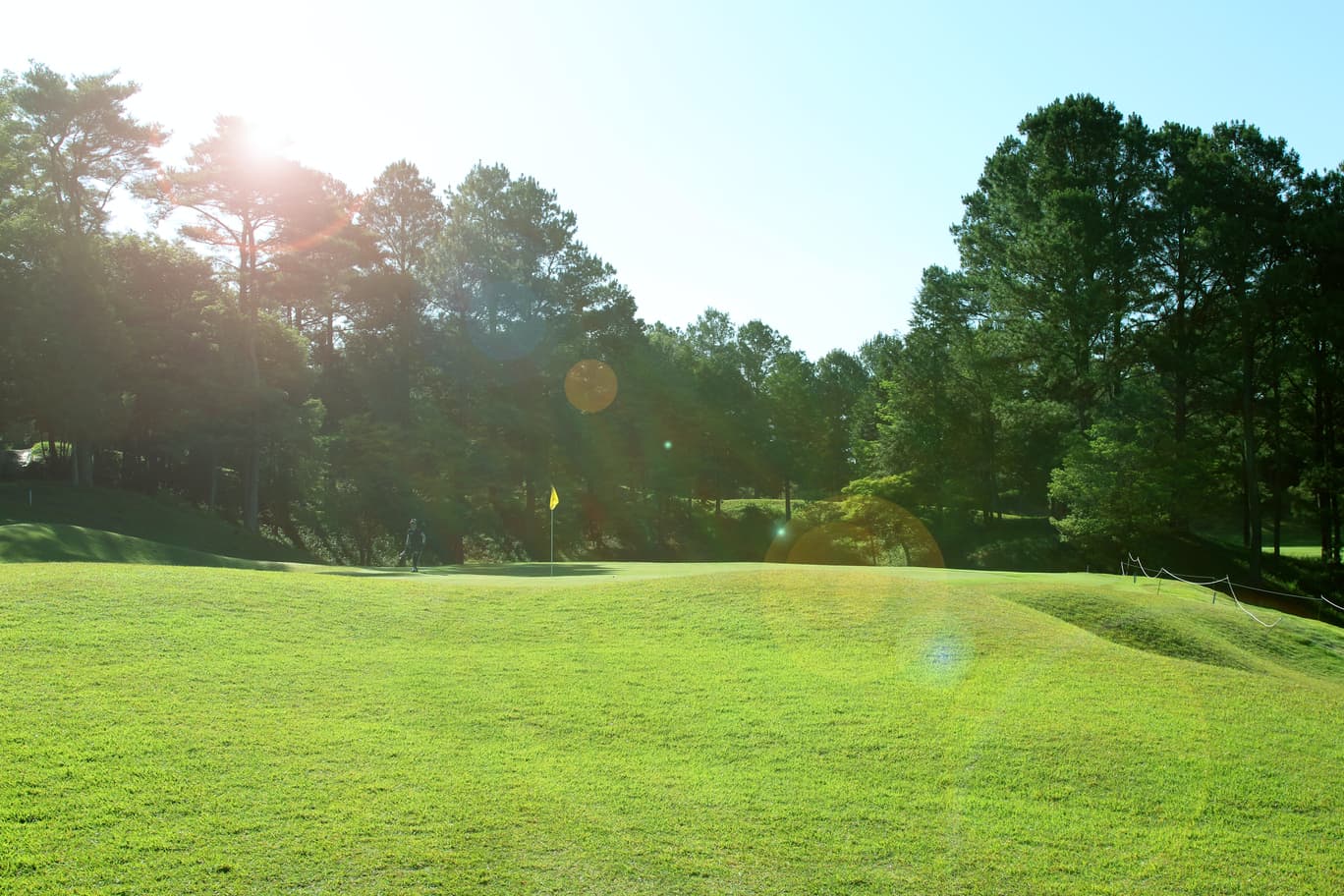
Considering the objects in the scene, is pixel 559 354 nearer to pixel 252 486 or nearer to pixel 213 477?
pixel 252 486

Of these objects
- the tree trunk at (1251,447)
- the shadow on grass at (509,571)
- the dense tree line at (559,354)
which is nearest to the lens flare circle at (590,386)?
the dense tree line at (559,354)

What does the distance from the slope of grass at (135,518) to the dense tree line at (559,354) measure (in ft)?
8.83

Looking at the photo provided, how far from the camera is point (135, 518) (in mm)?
34406

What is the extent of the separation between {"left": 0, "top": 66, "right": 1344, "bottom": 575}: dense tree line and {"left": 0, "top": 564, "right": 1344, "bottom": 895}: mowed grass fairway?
2662 cm

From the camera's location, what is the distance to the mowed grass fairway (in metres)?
6.19

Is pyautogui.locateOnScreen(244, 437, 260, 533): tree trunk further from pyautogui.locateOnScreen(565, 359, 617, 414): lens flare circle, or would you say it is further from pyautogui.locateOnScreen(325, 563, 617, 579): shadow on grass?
pyautogui.locateOnScreen(325, 563, 617, 579): shadow on grass

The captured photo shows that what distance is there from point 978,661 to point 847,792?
5213 mm

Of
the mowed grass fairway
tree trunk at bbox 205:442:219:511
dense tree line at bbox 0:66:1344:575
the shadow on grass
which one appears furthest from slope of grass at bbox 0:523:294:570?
tree trunk at bbox 205:442:219:511

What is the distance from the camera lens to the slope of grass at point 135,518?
32219mm

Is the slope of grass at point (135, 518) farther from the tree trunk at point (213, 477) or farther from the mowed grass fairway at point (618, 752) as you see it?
the mowed grass fairway at point (618, 752)

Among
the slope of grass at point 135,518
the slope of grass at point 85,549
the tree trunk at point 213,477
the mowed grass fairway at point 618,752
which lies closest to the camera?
the mowed grass fairway at point 618,752

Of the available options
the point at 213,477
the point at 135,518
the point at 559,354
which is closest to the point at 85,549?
the point at 135,518

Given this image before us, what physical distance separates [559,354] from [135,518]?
61.0 feet

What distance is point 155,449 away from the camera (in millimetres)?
41156
